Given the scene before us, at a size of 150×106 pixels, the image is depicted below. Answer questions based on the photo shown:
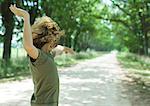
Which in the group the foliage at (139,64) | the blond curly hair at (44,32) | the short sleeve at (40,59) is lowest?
the foliage at (139,64)

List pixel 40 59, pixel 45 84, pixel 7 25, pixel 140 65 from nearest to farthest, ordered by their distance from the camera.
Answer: pixel 40 59 → pixel 45 84 → pixel 7 25 → pixel 140 65

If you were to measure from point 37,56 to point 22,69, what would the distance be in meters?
22.8

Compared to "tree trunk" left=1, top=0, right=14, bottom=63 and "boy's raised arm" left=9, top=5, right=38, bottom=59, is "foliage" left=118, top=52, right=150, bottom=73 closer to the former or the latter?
"tree trunk" left=1, top=0, right=14, bottom=63

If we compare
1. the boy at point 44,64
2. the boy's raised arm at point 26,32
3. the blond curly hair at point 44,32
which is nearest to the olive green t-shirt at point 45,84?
the boy at point 44,64

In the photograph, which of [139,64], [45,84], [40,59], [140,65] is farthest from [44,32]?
[139,64]

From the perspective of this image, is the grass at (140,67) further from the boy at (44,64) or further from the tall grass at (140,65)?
the boy at (44,64)

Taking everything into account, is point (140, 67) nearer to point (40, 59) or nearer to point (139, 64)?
point (139, 64)

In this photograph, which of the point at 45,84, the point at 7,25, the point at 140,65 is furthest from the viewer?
the point at 140,65

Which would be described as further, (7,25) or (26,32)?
(7,25)

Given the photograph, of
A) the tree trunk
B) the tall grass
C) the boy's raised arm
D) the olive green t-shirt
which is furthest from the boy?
the tree trunk

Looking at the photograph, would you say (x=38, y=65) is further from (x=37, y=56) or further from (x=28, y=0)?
(x=28, y=0)

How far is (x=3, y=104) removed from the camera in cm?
1102

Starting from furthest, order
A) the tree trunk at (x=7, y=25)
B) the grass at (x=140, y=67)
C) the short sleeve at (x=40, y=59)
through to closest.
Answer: the tree trunk at (x=7, y=25)
the grass at (x=140, y=67)
the short sleeve at (x=40, y=59)

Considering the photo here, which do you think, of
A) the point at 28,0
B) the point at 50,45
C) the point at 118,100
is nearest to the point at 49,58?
the point at 50,45
